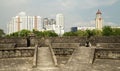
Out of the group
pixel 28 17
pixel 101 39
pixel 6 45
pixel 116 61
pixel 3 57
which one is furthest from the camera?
pixel 28 17

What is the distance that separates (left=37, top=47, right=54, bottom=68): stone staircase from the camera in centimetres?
1675

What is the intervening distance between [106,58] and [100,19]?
98.5m

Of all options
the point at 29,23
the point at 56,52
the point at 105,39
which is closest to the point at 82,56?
the point at 56,52

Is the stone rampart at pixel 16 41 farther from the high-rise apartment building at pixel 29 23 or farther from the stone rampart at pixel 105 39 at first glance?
the high-rise apartment building at pixel 29 23

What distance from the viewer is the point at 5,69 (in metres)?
16.3

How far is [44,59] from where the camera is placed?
18.1m

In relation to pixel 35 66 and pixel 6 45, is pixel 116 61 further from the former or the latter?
pixel 6 45

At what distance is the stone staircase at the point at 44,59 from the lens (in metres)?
16.7

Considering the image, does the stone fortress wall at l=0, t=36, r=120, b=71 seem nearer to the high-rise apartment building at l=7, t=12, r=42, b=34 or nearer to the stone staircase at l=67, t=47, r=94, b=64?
the stone staircase at l=67, t=47, r=94, b=64

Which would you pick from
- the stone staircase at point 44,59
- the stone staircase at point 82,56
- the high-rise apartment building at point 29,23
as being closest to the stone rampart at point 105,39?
the stone staircase at point 82,56

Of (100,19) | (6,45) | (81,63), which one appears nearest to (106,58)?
(81,63)

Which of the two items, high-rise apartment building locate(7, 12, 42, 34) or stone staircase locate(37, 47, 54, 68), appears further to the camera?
high-rise apartment building locate(7, 12, 42, 34)

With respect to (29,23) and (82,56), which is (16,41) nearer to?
(82,56)

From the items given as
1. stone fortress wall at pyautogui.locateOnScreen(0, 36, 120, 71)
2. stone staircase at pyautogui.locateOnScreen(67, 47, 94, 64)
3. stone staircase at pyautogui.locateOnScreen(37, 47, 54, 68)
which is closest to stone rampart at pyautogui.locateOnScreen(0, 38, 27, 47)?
stone fortress wall at pyautogui.locateOnScreen(0, 36, 120, 71)
